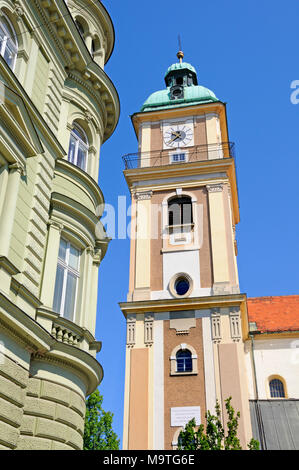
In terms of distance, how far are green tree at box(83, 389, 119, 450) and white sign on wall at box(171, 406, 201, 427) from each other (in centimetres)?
496

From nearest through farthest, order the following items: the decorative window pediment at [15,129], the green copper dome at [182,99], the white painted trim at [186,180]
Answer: the decorative window pediment at [15,129]
the white painted trim at [186,180]
the green copper dome at [182,99]

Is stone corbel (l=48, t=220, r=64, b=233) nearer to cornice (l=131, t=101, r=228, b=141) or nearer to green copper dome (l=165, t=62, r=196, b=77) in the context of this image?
cornice (l=131, t=101, r=228, b=141)

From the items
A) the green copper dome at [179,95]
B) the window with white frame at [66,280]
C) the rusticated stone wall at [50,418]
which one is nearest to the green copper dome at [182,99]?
the green copper dome at [179,95]

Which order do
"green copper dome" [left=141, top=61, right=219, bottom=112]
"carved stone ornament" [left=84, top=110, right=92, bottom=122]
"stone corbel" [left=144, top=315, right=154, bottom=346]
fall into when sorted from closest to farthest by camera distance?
"carved stone ornament" [left=84, top=110, right=92, bottom=122], "stone corbel" [left=144, top=315, right=154, bottom=346], "green copper dome" [left=141, top=61, right=219, bottom=112]

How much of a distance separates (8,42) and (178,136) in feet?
75.0

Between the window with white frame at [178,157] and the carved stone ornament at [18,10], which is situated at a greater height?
the window with white frame at [178,157]

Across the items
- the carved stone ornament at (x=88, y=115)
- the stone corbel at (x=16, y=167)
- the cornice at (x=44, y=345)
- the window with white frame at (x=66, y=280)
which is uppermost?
the carved stone ornament at (x=88, y=115)

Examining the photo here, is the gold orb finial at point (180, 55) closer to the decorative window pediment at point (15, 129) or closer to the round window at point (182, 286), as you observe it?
the round window at point (182, 286)

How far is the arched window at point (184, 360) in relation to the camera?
25.3 meters

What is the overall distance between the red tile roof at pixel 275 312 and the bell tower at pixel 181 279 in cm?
352

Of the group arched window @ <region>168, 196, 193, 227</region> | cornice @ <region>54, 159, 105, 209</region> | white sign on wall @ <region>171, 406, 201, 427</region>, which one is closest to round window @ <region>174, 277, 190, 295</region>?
arched window @ <region>168, 196, 193, 227</region>

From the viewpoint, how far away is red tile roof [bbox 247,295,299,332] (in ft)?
106

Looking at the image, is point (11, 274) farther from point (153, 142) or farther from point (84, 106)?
point (153, 142)
